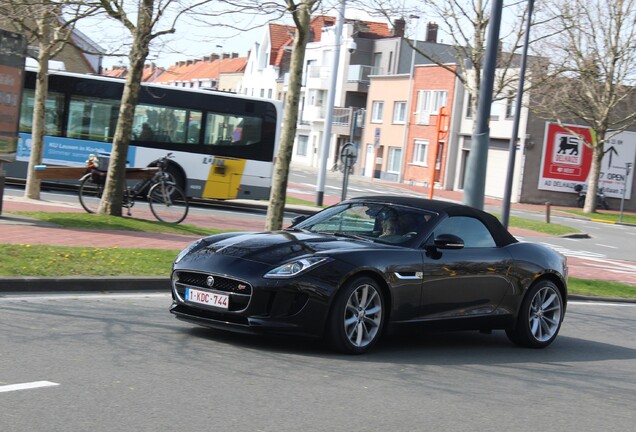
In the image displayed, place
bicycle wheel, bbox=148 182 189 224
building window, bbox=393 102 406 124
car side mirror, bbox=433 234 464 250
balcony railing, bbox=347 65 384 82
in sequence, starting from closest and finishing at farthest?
1. car side mirror, bbox=433 234 464 250
2. bicycle wheel, bbox=148 182 189 224
3. building window, bbox=393 102 406 124
4. balcony railing, bbox=347 65 384 82

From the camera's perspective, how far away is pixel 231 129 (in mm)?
28641

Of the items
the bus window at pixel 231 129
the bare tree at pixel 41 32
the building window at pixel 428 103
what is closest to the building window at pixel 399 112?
the building window at pixel 428 103

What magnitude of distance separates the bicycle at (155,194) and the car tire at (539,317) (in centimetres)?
1083

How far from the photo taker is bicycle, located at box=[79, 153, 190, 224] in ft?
65.8

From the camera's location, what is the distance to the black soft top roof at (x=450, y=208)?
9602 mm

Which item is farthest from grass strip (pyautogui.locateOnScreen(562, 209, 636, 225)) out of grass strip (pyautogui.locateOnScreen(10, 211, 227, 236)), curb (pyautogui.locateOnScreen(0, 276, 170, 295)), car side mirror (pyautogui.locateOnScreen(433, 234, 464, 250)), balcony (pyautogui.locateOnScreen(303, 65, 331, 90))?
car side mirror (pyautogui.locateOnScreen(433, 234, 464, 250))

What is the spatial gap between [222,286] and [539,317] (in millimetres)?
3635

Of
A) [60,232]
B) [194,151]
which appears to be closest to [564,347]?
[60,232]

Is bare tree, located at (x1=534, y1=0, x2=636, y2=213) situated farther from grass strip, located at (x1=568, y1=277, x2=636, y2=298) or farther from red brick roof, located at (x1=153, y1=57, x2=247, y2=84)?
red brick roof, located at (x1=153, y1=57, x2=247, y2=84)

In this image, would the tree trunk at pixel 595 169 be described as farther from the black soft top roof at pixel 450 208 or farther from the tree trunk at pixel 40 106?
the black soft top roof at pixel 450 208

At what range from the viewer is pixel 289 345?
8.70 metres

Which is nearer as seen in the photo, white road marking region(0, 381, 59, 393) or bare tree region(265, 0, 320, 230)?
white road marking region(0, 381, 59, 393)

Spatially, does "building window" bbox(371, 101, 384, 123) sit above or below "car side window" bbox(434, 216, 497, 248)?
above

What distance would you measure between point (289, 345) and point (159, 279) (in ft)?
11.1
